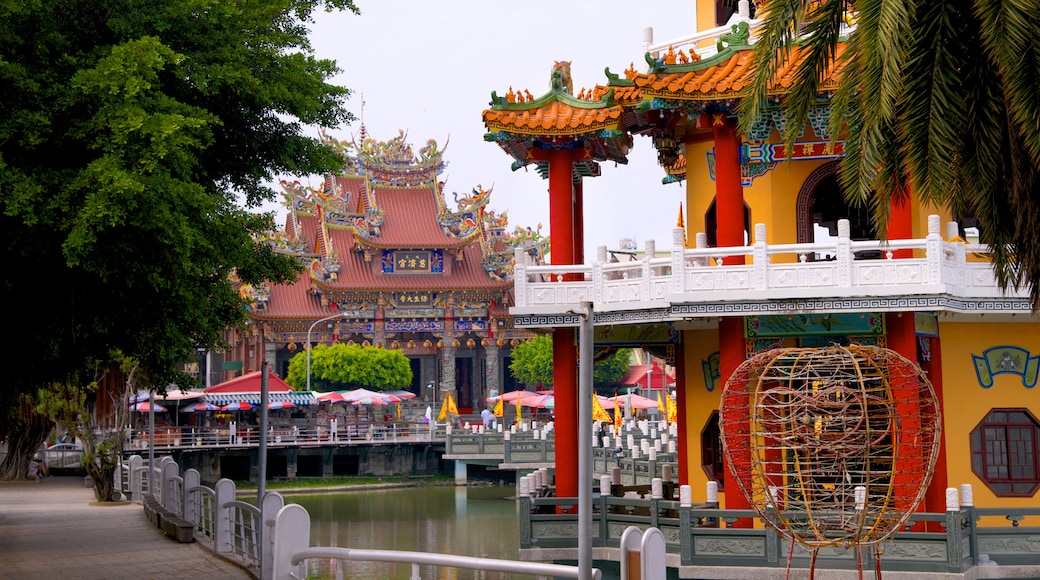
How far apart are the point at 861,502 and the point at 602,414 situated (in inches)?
1187

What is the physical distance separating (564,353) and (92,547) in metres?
8.91

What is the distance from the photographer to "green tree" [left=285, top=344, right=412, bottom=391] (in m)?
67.1

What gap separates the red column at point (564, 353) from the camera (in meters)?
22.9

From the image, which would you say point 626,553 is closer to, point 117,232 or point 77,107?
point 117,232

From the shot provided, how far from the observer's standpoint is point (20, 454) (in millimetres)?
43219

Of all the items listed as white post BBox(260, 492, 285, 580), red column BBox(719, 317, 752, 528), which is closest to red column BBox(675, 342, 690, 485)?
red column BBox(719, 317, 752, 528)

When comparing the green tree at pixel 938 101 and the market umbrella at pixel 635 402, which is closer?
the green tree at pixel 938 101

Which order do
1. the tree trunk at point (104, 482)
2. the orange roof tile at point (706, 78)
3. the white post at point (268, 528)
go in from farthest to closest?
1. the tree trunk at point (104, 482)
2. the orange roof tile at point (706, 78)
3. the white post at point (268, 528)

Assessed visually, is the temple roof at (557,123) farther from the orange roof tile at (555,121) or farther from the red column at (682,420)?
the red column at (682,420)

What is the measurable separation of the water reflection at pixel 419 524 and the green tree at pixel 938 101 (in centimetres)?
1747

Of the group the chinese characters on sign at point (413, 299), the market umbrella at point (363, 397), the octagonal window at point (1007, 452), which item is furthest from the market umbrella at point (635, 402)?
the octagonal window at point (1007, 452)

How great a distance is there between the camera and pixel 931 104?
1129 cm

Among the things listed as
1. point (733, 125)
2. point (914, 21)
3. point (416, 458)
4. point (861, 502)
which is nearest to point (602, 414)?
point (416, 458)

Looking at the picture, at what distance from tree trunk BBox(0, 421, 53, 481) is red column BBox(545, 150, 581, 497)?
24.9 metres
